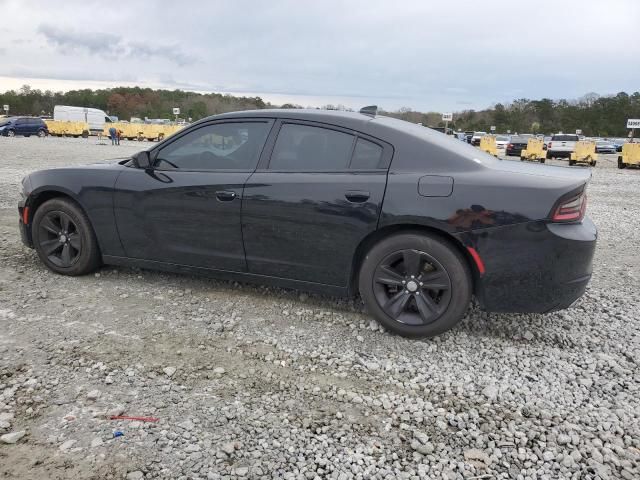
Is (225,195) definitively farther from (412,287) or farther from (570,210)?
(570,210)

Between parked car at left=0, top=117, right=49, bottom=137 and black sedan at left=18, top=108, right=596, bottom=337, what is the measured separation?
3663 centimetres

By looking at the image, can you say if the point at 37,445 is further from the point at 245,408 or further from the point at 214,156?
the point at 214,156

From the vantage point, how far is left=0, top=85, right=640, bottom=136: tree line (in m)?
83.5

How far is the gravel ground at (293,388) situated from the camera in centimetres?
234

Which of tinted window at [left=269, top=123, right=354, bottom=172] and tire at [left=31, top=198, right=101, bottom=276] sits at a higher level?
tinted window at [left=269, top=123, right=354, bottom=172]

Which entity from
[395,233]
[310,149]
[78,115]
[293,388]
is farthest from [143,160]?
[78,115]

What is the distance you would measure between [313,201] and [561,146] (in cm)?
2905

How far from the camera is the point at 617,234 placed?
7410mm

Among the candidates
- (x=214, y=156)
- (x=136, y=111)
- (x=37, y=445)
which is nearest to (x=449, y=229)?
(x=214, y=156)

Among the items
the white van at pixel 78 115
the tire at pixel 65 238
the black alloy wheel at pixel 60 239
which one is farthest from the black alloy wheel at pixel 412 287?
the white van at pixel 78 115

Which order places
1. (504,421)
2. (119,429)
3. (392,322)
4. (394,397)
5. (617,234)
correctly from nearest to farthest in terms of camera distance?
(119,429) → (504,421) → (394,397) → (392,322) → (617,234)

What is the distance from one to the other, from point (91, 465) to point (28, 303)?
2164mm

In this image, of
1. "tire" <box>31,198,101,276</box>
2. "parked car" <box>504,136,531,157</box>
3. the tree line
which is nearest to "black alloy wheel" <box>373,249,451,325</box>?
"tire" <box>31,198,101,276</box>

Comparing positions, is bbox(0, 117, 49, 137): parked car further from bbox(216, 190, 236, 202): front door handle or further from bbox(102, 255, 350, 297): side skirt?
bbox(216, 190, 236, 202): front door handle
